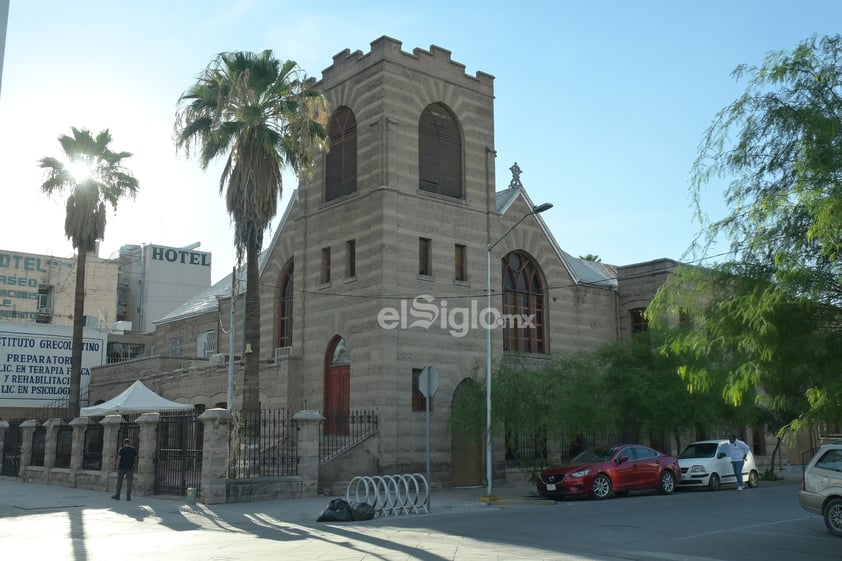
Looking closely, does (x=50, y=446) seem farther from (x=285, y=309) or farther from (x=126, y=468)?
(x=285, y=309)

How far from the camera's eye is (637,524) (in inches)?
637

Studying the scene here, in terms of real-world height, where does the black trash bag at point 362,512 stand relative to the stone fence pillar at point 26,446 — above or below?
below

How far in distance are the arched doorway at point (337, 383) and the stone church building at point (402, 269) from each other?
0.17 feet

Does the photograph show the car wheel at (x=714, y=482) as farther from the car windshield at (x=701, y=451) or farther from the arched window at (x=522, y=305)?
the arched window at (x=522, y=305)

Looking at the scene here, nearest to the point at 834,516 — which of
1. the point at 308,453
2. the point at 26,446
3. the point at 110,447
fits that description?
the point at 308,453

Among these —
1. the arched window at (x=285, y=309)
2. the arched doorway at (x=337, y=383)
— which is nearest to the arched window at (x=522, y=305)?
the arched doorway at (x=337, y=383)

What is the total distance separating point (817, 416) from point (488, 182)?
2027 cm

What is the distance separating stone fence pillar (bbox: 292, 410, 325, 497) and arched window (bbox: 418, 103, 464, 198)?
34.2 ft

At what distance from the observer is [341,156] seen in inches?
1192

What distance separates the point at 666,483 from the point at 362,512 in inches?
424

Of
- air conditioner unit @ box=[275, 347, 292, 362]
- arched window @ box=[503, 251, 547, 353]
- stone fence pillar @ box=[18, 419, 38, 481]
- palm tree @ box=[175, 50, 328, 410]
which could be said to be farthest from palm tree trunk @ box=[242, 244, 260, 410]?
stone fence pillar @ box=[18, 419, 38, 481]

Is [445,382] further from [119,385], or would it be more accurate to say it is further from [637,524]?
[119,385]

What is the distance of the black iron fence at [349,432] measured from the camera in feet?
82.3

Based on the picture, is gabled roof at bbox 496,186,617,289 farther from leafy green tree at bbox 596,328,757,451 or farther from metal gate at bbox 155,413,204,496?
metal gate at bbox 155,413,204,496
